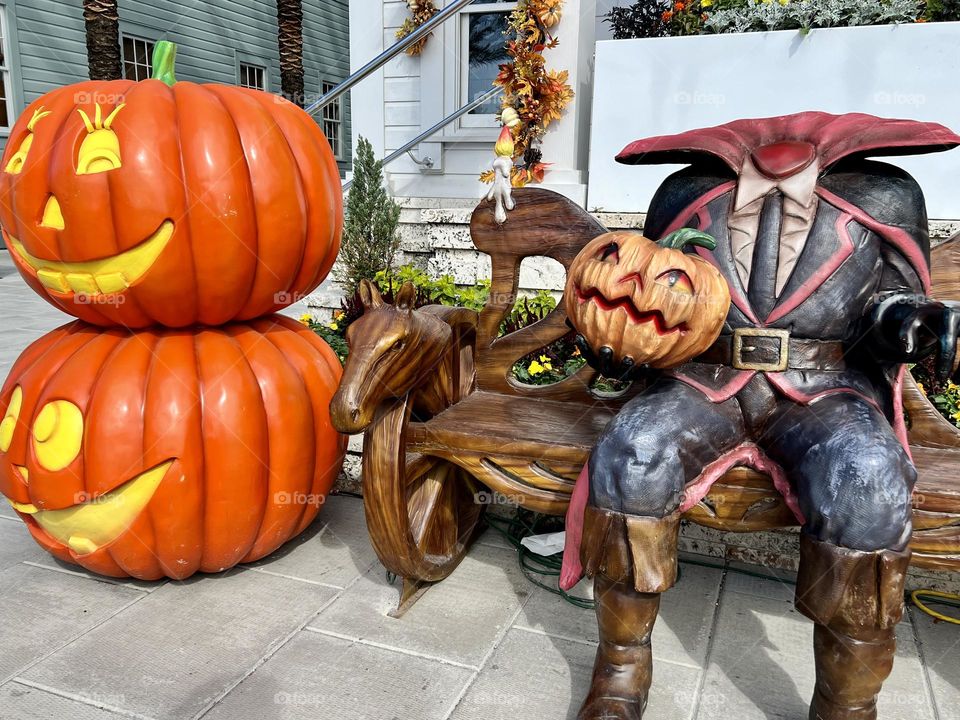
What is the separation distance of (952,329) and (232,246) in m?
1.97

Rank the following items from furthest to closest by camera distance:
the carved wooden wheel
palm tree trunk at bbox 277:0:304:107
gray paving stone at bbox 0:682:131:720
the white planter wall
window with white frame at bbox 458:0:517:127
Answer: palm tree trunk at bbox 277:0:304:107, window with white frame at bbox 458:0:517:127, the white planter wall, the carved wooden wheel, gray paving stone at bbox 0:682:131:720

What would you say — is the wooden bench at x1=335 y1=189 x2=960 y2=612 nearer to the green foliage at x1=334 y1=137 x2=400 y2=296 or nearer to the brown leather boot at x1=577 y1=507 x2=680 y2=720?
the brown leather boot at x1=577 y1=507 x2=680 y2=720

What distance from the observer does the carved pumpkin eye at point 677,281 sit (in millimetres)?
1637

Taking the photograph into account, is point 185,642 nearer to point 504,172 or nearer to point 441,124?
point 504,172

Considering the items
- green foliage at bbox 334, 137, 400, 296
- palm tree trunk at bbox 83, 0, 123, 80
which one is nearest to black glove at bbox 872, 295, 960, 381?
green foliage at bbox 334, 137, 400, 296

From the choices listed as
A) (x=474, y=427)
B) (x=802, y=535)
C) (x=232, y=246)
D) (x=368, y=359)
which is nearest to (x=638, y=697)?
(x=802, y=535)

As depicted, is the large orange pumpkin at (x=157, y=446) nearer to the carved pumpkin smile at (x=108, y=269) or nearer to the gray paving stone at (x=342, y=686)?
the carved pumpkin smile at (x=108, y=269)

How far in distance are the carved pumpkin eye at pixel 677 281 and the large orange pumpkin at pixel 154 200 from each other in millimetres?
1323

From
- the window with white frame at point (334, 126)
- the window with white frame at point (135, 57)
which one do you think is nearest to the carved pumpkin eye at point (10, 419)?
the window with white frame at point (135, 57)

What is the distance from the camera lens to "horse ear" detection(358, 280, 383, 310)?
6.82 ft

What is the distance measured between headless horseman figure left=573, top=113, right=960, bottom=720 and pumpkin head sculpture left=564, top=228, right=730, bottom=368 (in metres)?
0.22

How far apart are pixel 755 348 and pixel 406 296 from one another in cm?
95

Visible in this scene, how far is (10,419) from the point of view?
2.43m

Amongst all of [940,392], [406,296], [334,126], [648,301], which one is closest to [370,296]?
[406,296]
